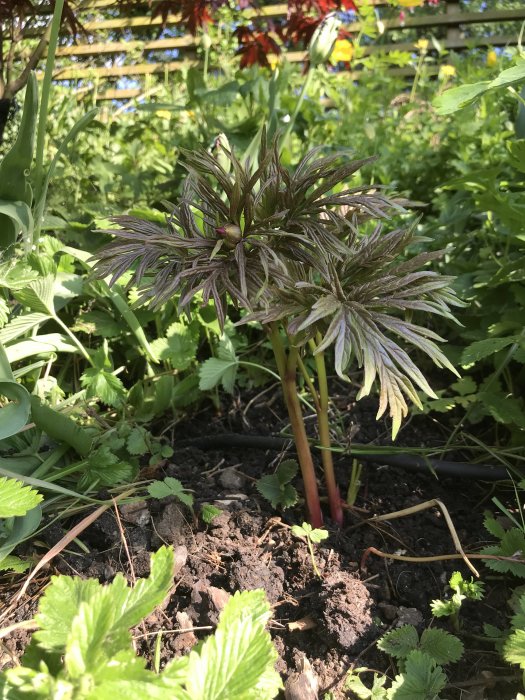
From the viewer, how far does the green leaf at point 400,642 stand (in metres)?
0.86

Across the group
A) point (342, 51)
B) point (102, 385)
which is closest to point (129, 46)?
point (342, 51)

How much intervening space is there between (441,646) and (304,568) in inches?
10.0

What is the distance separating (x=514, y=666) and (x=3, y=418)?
2.93ft

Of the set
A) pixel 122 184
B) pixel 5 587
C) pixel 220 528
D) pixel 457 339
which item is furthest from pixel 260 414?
pixel 122 184

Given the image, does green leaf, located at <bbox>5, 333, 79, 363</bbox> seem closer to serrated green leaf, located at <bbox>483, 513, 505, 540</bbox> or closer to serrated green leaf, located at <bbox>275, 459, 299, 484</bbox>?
serrated green leaf, located at <bbox>275, 459, 299, 484</bbox>

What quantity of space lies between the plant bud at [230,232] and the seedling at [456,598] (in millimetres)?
619

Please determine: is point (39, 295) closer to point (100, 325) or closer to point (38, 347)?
point (38, 347)

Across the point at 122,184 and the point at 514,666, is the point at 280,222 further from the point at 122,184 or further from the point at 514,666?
the point at 122,184

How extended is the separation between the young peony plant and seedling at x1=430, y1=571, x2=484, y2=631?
1.04 feet

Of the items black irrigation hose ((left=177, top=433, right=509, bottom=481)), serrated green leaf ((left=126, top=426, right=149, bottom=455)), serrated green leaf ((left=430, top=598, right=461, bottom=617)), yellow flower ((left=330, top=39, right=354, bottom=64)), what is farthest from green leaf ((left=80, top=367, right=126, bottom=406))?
yellow flower ((left=330, top=39, right=354, bottom=64))

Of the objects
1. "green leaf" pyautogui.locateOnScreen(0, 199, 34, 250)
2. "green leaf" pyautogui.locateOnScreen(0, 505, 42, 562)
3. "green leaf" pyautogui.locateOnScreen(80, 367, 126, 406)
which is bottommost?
"green leaf" pyautogui.locateOnScreen(0, 505, 42, 562)

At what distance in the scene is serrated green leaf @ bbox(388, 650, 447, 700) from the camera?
79 centimetres

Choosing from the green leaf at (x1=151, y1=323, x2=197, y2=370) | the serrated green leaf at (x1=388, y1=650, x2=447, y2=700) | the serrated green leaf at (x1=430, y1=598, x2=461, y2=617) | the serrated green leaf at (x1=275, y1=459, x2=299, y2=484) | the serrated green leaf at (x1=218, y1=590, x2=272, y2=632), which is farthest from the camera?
the green leaf at (x1=151, y1=323, x2=197, y2=370)

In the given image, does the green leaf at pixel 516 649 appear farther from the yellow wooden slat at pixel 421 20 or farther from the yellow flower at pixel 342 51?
the yellow wooden slat at pixel 421 20
